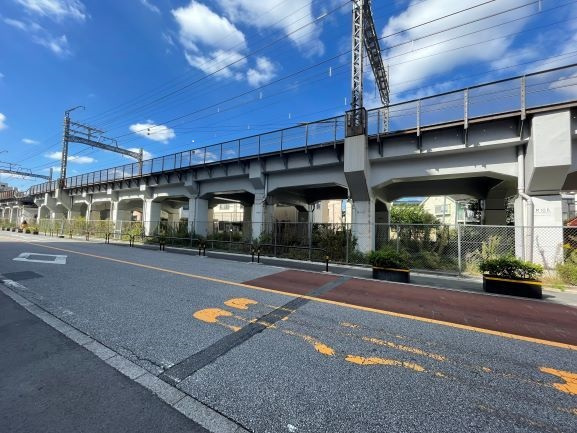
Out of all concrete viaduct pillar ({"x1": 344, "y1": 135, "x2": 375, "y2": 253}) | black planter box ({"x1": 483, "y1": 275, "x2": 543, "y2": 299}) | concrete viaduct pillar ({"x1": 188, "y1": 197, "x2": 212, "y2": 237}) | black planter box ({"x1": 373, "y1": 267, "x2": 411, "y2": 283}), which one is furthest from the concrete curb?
concrete viaduct pillar ({"x1": 188, "y1": 197, "x2": 212, "y2": 237})

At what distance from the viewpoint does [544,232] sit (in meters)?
11.6

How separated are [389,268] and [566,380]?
740cm

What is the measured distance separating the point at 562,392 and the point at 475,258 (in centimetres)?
1254

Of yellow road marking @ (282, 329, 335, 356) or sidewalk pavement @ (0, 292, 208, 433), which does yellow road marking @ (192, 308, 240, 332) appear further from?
sidewalk pavement @ (0, 292, 208, 433)

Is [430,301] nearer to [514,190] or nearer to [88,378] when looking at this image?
[88,378]

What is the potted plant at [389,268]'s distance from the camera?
10578mm

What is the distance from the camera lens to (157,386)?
3.12 meters

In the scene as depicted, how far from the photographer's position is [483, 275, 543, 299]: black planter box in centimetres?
841

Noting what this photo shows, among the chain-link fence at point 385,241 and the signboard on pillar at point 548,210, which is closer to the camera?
the signboard on pillar at point 548,210

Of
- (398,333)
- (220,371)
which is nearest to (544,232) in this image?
(398,333)

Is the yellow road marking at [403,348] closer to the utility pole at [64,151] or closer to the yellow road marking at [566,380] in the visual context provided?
the yellow road marking at [566,380]

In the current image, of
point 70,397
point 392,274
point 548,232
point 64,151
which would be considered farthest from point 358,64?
point 64,151

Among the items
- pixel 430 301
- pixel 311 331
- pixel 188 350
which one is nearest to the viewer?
pixel 188 350

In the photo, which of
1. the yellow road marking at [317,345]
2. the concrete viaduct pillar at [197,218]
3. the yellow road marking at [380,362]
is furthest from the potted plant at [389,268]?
the concrete viaduct pillar at [197,218]
